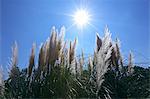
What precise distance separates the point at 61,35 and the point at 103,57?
0.75 metres

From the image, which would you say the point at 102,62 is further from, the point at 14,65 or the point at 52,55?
the point at 14,65

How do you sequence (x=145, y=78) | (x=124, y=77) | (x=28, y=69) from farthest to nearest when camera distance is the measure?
(x=145, y=78) < (x=124, y=77) < (x=28, y=69)

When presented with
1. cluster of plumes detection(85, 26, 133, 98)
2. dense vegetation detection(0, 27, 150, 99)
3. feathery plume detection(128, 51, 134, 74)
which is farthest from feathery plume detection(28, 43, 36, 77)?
feathery plume detection(128, 51, 134, 74)

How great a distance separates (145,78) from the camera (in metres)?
6.40

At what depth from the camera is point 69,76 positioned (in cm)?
530

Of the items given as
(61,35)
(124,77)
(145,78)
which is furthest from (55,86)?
(145,78)

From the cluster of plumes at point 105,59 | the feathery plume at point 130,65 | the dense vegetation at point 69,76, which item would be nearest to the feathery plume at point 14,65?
the dense vegetation at point 69,76

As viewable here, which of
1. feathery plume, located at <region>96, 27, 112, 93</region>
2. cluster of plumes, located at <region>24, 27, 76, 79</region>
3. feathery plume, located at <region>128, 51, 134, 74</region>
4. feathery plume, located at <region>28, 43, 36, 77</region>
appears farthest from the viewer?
feathery plume, located at <region>128, 51, 134, 74</region>

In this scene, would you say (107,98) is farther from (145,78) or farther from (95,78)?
(145,78)

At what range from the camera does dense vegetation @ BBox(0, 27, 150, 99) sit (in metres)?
5.16

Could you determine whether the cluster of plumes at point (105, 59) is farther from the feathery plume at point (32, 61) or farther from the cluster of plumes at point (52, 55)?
the feathery plume at point (32, 61)

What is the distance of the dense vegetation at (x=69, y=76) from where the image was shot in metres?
5.16

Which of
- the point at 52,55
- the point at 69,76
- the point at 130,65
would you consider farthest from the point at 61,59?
the point at 130,65

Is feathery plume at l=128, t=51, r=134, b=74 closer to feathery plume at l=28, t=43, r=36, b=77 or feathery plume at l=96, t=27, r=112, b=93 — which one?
feathery plume at l=96, t=27, r=112, b=93
